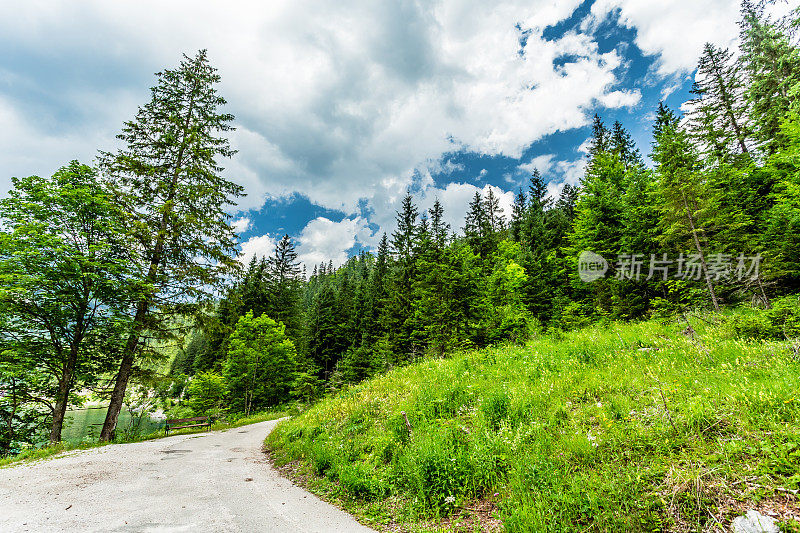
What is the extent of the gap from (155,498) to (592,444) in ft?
28.3

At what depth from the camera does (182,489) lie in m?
6.86

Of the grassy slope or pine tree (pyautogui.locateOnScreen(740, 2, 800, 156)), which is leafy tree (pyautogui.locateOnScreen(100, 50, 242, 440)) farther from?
pine tree (pyautogui.locateOnScreen(740, 2, 800, 156))

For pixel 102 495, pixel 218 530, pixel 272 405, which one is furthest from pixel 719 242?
pixel 272 405

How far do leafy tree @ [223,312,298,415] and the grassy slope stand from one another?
21960mm

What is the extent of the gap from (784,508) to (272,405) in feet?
118

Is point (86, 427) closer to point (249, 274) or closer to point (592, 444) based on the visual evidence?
point (249, 274)

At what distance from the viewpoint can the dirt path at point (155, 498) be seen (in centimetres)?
507

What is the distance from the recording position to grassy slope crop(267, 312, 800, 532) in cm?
372

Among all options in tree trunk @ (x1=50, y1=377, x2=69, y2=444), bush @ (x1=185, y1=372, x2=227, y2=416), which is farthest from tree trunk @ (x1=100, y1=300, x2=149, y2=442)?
bush @ (x1=185, y1=372, x2=227, y2=416)

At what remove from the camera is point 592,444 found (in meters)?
4.91

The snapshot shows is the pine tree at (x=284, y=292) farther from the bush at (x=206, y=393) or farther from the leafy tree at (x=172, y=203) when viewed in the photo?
the leafy tree at (x=172, y=203)

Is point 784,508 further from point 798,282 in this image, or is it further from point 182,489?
point 798,282

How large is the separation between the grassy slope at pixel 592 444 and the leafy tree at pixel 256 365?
22.0 metres

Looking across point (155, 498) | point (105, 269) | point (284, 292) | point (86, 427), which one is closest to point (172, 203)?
point (105, 269)
